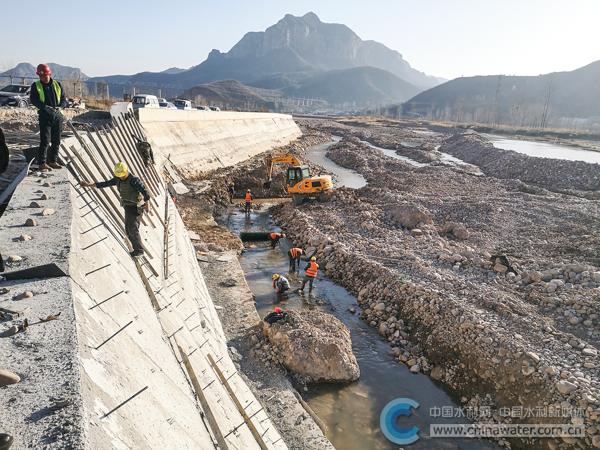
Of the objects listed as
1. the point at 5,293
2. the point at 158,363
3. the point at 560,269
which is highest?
the point at 5,293

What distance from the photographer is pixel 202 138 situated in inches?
1233

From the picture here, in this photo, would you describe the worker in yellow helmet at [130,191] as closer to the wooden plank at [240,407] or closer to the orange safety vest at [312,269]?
the wooden plank at [240,407]

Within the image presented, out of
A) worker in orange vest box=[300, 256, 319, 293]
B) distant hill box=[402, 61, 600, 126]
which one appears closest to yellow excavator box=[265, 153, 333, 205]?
worker in orange vest box=[300, 256, 319, 293]

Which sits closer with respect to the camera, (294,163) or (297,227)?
(297,227)

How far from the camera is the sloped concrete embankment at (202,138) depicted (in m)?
25.3

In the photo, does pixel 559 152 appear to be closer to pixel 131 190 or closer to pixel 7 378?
pixel 131 190

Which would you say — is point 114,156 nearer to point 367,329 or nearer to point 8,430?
point 367,329

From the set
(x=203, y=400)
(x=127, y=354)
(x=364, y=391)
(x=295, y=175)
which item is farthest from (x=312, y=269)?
(x=295, y=175)

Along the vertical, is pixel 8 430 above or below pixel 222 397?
above

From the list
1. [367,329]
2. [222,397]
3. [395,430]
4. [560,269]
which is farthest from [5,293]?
[560,269]

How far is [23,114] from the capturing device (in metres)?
21.5

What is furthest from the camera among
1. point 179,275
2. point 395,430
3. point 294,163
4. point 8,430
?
point 294,163

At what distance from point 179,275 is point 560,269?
1193cm

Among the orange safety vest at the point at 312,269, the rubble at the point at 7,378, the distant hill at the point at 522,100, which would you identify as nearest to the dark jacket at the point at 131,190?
the rubble at the point at 7,378
